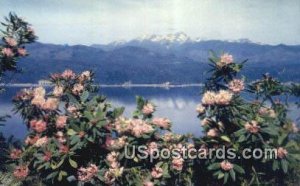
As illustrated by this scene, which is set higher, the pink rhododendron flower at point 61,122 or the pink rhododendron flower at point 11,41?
the pink rhododendron flower at point 11,41

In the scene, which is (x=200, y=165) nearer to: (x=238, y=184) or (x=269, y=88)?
(x=238, y=184)

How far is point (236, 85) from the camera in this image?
849 cm

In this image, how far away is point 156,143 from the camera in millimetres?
8516

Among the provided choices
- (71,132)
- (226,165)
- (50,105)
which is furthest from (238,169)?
(50,105)

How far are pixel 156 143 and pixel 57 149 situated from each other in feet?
6.74

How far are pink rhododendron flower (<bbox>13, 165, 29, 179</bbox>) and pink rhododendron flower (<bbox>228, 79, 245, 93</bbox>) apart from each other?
468 cm

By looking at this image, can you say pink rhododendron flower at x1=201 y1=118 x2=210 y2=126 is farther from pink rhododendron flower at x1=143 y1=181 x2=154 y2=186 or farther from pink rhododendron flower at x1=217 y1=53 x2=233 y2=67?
pink rhododendron flower at x1=143 y1=181 x2=154 y2=186

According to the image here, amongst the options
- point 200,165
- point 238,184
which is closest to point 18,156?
point 200,165

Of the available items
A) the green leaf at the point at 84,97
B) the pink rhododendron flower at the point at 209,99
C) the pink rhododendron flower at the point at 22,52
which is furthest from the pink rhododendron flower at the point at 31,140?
the pink rhododendron flower at the point at 209,99

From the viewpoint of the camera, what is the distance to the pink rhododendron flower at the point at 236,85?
8438 mm

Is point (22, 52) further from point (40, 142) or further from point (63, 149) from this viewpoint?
point (63, 149)

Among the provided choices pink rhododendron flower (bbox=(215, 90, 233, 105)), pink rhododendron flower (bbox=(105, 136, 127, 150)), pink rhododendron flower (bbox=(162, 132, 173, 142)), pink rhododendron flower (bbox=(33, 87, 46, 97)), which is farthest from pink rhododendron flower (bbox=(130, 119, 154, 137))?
pink rhododendron flower (bbox=(33, 87, 46, 97))

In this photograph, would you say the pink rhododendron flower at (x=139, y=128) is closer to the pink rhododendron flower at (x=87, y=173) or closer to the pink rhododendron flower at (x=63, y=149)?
the pink rhododendron flower at (x=87, y=173)

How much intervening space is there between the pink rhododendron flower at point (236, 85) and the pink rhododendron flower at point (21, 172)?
4.68 m
